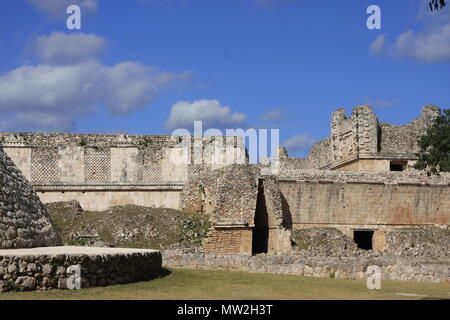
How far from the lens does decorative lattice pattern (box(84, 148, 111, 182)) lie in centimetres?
3959

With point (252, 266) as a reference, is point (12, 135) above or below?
above

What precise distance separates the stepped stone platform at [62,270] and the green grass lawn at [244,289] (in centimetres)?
26

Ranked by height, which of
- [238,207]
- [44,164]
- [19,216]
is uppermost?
[44,164]

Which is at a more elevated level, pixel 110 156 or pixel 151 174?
pixel 110 156

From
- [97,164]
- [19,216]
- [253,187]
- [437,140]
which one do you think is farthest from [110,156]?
[19,216]

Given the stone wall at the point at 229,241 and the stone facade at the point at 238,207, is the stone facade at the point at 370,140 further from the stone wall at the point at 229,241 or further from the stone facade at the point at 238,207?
the stone wall at the point at 229,241

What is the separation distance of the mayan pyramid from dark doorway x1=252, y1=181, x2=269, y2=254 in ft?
51.6

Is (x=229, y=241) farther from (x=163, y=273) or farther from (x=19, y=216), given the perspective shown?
(x=19, y=216)

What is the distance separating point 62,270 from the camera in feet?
48.5

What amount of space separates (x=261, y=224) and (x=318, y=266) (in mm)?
13305
